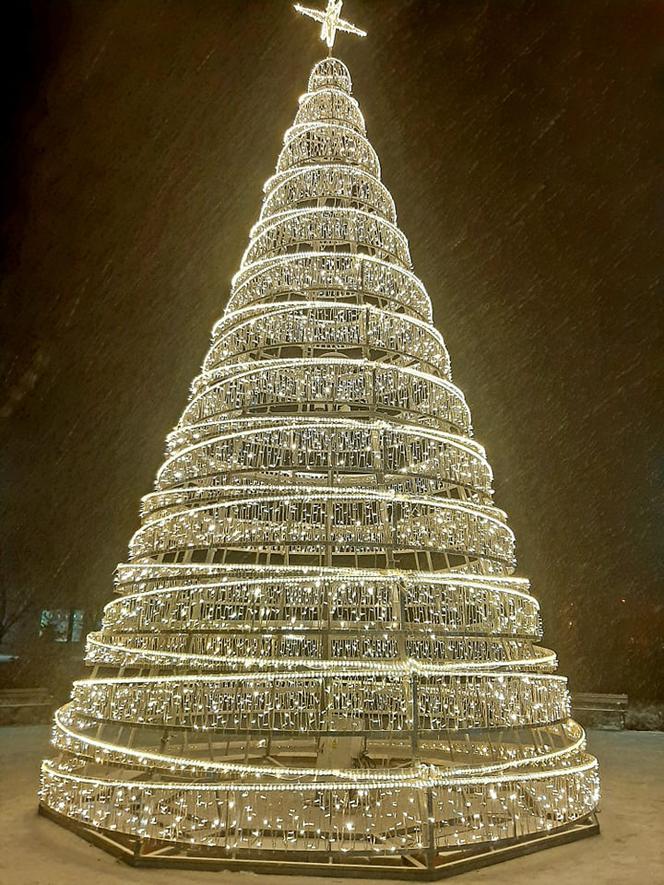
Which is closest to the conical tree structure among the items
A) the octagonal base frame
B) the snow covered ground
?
the octagonal base frame

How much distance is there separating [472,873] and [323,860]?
4.61 feet

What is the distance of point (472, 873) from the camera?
21.1ft

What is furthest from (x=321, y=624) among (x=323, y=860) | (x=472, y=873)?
(x=472, y=873)

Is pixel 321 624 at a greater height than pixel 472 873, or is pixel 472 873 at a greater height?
pixel 321 624

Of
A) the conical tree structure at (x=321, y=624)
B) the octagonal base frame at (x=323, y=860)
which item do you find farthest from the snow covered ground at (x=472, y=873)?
the conical tree structure at (x=321, y=624)

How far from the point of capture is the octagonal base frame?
20.4 ft

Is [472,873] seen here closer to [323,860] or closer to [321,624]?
[323,860]

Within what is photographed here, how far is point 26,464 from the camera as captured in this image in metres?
19.1

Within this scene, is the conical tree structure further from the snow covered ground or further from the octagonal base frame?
the snow covered ground

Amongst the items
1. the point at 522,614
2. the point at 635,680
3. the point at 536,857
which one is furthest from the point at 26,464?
the point at 635,680

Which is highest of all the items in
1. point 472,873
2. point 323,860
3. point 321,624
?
point 321,624

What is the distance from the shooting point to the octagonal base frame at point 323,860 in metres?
Result: 6.23

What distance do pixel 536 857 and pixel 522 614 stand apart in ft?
8.55

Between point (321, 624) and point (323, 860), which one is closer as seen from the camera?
point (323, 860)
